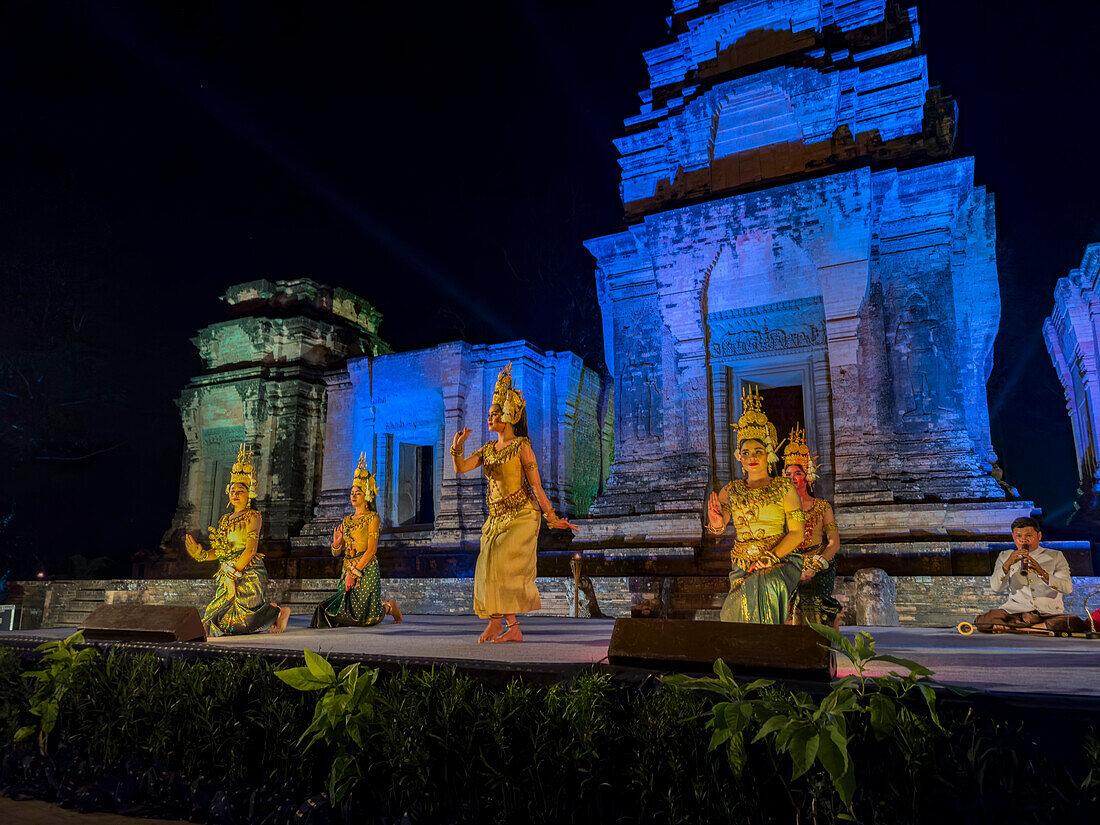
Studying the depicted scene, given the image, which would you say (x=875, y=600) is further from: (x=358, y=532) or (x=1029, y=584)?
(x=358, y=532)

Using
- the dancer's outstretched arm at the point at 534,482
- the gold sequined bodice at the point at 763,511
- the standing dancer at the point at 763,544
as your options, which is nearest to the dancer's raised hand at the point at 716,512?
the standing dancer at the point at 763,544

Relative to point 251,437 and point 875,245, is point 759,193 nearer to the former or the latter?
point 875,245

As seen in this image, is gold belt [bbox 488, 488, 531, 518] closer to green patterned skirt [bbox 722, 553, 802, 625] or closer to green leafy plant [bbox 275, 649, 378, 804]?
green patterned skirt [bbox 722, 553, 802, 625]

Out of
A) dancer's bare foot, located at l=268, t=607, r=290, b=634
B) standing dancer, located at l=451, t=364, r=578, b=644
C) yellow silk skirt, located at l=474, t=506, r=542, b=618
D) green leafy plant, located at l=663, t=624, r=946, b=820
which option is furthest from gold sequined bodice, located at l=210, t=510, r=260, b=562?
green leafy plant, located at l=663, t=624, r=946, b=820

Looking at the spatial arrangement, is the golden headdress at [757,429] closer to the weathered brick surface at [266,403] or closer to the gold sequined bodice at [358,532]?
the gold sequined bodice at [358,532]

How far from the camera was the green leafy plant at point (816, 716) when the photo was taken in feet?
7.41

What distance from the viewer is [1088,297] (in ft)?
48.8

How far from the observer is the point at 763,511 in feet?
16.3

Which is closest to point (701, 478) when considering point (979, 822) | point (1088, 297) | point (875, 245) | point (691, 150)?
point (875, 245)

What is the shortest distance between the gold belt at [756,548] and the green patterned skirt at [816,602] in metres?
1.80

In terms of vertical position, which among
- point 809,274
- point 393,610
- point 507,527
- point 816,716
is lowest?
point 393,610

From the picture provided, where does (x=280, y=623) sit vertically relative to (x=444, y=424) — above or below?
below

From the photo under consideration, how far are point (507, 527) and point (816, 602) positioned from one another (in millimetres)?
3012

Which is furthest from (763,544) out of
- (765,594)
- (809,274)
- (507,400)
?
(809,274)
